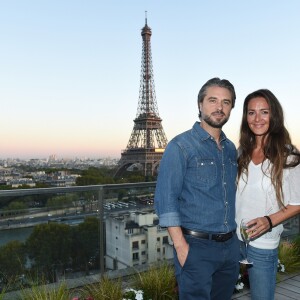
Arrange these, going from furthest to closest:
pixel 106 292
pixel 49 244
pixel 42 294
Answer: pixel 49 244 < pixel 106 292 < pixel 42 294

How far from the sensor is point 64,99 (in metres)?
56.5

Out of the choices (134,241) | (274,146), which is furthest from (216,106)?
(134,241)

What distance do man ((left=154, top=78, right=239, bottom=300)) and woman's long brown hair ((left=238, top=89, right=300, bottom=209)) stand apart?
24 cm

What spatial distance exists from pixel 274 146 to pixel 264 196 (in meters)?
→ 0.35

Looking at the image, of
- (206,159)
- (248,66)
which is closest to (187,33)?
(248,66)

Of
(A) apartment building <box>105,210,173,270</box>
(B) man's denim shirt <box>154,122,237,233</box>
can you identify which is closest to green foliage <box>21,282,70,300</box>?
(A) apartment building <box>105,210,173,270</box>

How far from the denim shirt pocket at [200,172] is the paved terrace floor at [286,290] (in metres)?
2.69

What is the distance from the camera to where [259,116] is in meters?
2.38

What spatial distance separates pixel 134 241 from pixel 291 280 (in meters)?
2.26

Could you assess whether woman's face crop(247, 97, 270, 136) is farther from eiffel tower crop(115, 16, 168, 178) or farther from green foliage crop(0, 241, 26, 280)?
eiffel tower crop(115, 16, 168, 178)

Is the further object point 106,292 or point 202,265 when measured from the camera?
point 106,292

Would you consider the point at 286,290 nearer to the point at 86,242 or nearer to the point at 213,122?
the point at 86,242

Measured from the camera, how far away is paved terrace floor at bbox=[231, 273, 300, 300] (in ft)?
13.7

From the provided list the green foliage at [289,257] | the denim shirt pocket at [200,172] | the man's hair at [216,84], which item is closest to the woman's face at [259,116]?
the man's hair at [216,84]
